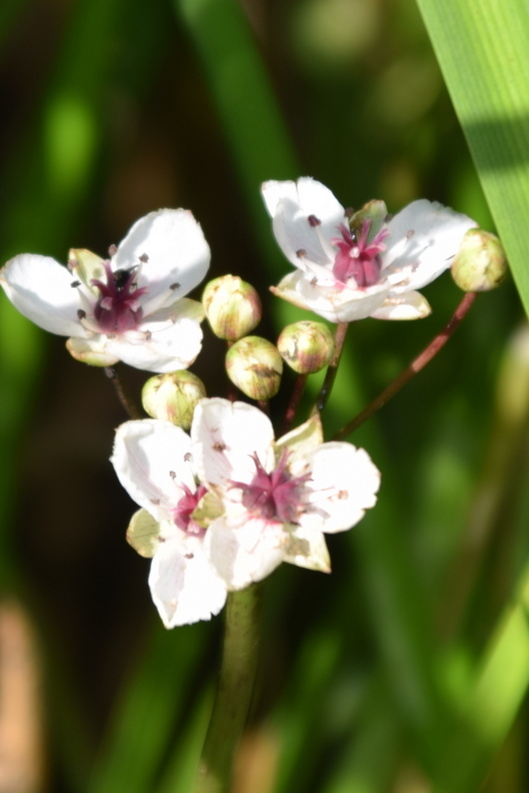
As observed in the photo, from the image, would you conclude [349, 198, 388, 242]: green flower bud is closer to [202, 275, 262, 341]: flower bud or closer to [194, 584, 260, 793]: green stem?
[202, 275, 262, 341]: flower bud

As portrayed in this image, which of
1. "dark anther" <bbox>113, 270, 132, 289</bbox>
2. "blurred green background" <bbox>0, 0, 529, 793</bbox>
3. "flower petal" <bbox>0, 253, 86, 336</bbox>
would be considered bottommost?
"blurred green background" <bbox>0, 0, 529, 793</bbox>

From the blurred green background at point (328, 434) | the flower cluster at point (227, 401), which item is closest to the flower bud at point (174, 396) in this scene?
the flower cluster at point (227, 401)

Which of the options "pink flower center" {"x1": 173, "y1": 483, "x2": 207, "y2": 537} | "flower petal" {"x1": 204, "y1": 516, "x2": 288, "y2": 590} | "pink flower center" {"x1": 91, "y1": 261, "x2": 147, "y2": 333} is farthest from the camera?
"pink flower center" {"x1": 91, "y1": 261, "x2": 147, "y2": 333}

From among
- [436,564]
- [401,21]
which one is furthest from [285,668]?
[401,21]

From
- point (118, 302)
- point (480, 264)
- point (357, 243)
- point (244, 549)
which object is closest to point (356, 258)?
point (357, 243)

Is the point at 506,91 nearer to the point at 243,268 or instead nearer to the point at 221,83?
the point at 221,83

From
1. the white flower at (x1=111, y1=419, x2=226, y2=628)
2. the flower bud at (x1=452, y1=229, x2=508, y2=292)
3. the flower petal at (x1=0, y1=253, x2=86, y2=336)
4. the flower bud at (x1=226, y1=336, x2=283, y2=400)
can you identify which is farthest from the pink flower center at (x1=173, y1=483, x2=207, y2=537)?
the flower bud at (x1=452, y1=229, x2=508, y2=292)

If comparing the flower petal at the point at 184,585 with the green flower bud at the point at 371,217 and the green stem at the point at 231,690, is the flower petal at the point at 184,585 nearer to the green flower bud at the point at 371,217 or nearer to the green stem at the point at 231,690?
the green stem at the point at 231,690
